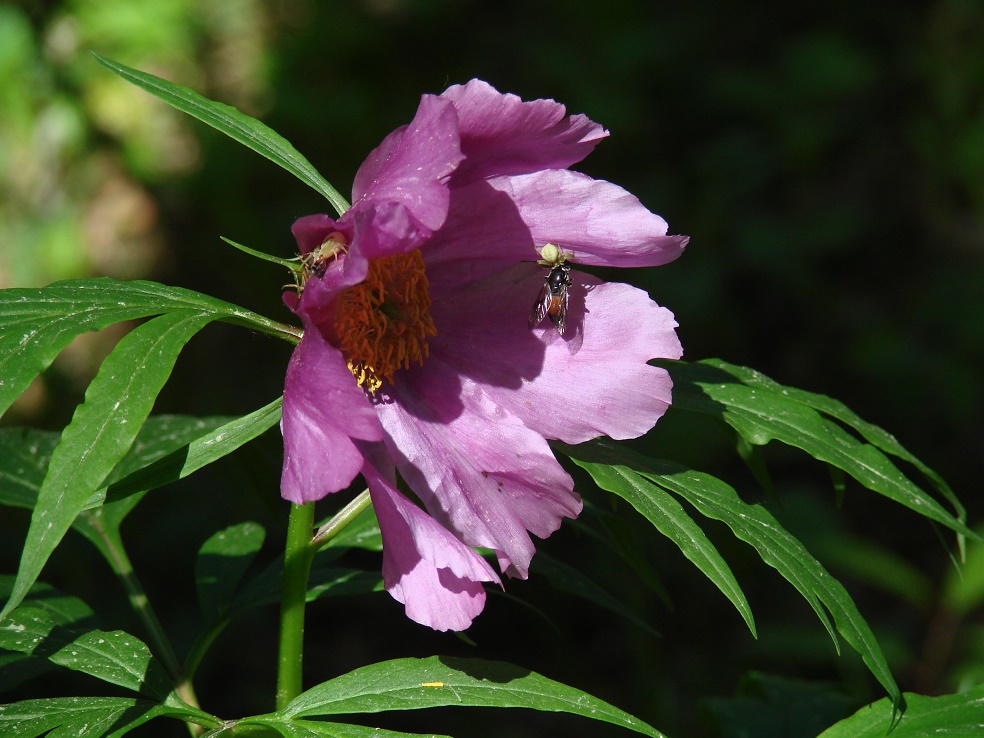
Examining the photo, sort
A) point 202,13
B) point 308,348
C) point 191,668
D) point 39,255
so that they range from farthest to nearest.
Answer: point 202,13, point 39,255, point 191,668, point 308,348

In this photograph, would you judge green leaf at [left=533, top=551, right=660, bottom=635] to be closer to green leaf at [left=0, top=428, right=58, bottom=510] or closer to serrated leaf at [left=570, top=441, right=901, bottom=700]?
serrated leaf at [left=570, top=441, right=901, bottom=700]

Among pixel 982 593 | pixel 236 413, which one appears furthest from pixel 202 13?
pixel 982 593

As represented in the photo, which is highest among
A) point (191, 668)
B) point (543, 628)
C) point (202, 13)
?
point (202, 13)

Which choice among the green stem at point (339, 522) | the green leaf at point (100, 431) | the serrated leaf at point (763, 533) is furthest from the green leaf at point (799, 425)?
the green leaf at point (100, 431)

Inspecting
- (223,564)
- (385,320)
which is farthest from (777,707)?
(385,320)

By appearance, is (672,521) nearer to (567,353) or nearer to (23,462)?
(567,353)

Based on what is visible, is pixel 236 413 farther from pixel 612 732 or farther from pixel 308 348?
pixel 308 348
